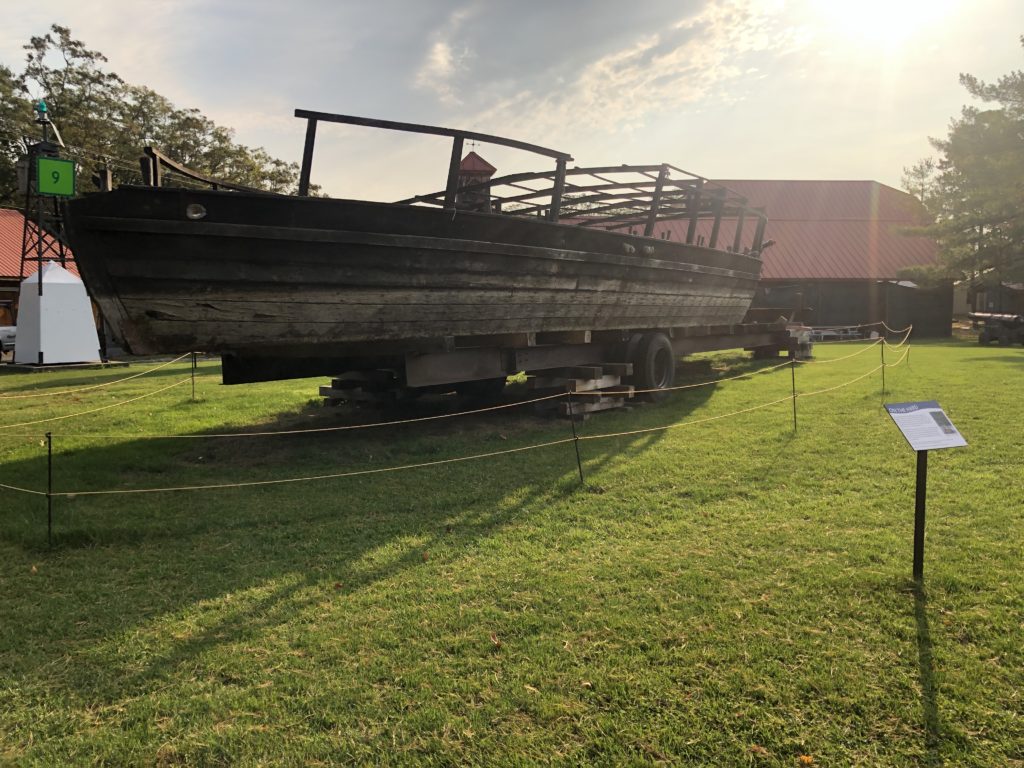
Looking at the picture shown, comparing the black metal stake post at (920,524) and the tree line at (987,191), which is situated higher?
the tree line at (987,191)

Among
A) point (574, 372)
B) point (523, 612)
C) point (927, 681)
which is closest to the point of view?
point (927, 681)

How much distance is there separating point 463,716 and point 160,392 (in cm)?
1040

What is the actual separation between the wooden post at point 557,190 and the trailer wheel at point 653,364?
287cm

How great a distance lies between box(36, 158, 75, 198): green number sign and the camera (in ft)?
39.0

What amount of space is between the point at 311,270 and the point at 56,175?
30.4ft

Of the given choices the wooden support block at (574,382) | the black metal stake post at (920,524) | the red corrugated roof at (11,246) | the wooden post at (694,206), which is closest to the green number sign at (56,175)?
the wooden support block at (574,382)

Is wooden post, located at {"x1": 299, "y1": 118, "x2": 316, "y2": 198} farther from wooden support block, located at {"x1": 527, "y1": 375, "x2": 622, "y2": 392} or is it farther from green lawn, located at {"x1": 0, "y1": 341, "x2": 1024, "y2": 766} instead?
wooden support block, located at {"x1": 527, "y1": 375, "x2": 622, "y2": 392}

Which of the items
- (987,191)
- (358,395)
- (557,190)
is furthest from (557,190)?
(987,191)

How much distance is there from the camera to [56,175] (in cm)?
1165

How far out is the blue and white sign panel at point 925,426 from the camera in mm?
3145

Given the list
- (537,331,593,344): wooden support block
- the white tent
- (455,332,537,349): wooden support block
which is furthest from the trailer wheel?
the white tent

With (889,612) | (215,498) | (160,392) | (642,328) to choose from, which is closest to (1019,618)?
(889,612)

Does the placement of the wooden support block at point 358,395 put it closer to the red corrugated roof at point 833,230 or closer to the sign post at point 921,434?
the sign post at point 921,434

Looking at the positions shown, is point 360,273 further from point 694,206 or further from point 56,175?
point 56,175
